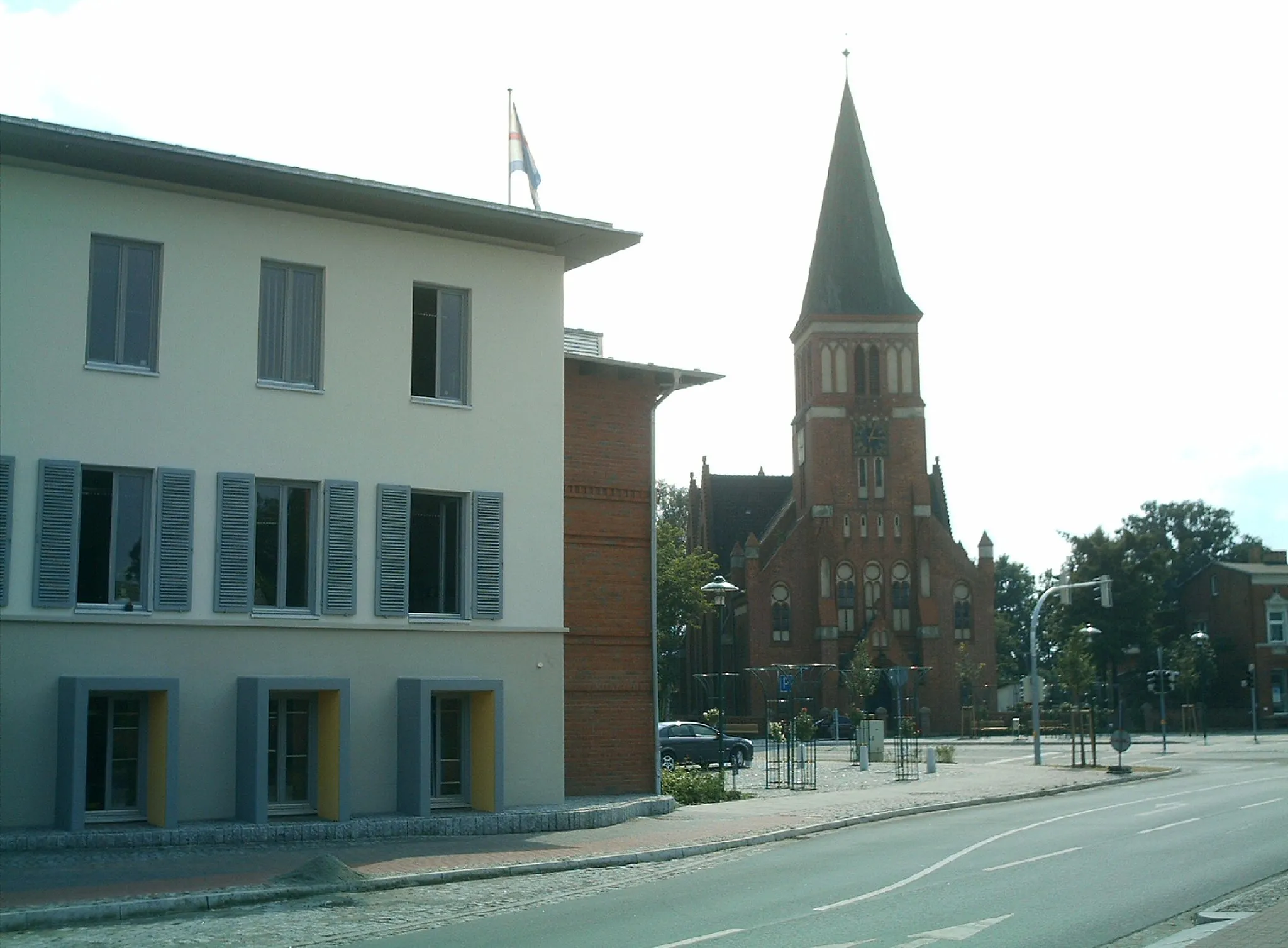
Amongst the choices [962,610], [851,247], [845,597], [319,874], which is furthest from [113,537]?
[851,247]

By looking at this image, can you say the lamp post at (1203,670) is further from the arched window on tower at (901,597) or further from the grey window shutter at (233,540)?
the grey window shutter at (233,540)

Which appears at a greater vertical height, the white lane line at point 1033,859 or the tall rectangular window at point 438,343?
the tall rectangular window at point 438,343

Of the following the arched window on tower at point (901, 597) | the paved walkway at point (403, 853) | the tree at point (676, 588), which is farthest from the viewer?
the arched window on tower at point (901, 597)

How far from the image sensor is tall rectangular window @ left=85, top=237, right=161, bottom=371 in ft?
63.7

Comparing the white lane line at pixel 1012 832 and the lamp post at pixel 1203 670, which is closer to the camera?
the white lane line at pixel 1012 832

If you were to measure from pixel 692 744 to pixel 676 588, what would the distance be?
92.4 ft

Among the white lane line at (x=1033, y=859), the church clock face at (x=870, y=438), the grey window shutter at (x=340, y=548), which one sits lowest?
the white lane line at (x=1033, y=859)

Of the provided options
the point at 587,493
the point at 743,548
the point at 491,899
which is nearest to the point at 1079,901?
the point at 491,899

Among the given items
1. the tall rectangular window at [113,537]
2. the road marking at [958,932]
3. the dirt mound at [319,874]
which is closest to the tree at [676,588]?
the tall rectangular window at [113,537]

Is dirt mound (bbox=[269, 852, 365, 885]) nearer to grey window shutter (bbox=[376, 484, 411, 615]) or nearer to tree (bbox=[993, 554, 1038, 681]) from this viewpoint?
grey window shutter (bbox=[376, 484, 411, 615])

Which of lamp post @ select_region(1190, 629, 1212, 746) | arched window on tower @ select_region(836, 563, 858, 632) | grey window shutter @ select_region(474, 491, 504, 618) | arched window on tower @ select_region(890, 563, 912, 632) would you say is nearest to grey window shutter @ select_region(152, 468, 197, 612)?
grey window shutter @ select_region(474, 491, 504, 618)

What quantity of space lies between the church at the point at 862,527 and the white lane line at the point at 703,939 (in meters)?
66.1

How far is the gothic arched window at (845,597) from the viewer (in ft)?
259

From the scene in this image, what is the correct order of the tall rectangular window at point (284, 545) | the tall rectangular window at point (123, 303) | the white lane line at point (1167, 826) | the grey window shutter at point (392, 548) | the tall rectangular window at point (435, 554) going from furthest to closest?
the tall rectangular window at point (435, 554) → the grey window shutter at point (392, 548) → the tall rectangular window at point (284, 545) → the white lane line at point (1167, 826) → the tall rectangular window at point (123, 303)
